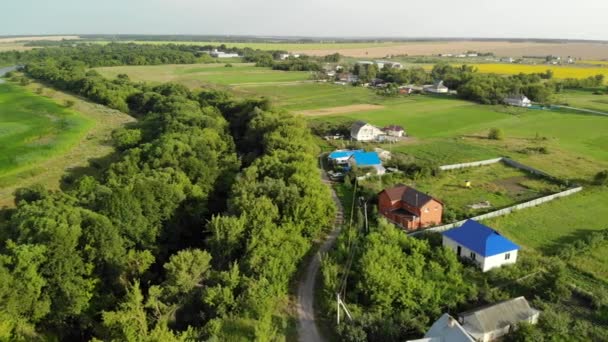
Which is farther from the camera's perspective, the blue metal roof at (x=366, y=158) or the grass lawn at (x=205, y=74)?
the grass lawn at (x=205, y=74)

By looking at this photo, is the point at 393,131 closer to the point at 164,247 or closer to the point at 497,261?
the point at 497,261

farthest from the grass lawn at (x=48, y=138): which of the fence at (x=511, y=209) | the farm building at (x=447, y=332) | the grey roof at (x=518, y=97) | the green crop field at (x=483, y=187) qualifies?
the grey roof at (x=518, y=97)

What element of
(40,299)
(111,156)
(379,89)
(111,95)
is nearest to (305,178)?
(40,299)

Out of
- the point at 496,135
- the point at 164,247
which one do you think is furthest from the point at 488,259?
the point at 496,135

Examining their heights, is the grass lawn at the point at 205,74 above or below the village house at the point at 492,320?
above

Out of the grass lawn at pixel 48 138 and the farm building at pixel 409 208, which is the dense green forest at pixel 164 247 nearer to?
the farm building at pixel 409 208

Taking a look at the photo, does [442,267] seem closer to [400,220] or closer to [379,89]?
[400,220]
